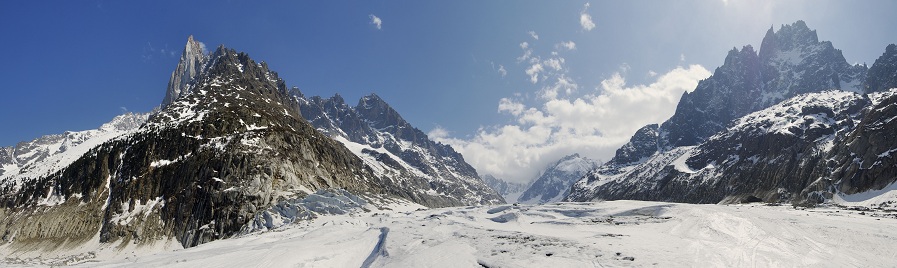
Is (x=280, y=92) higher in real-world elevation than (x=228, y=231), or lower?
higher

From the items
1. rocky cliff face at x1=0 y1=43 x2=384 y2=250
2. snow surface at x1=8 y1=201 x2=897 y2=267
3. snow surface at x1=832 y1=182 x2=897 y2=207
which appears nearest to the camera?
snow surface at x1=8 y1=201 x2=897 y2=267

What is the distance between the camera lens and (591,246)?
20844 millimetres

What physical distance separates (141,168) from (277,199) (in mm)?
31609

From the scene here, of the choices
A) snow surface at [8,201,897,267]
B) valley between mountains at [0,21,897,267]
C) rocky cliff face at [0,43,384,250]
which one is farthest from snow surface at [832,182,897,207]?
rocky cliff face at [0,43,384,250]

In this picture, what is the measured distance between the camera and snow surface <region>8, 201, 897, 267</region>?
60.5 feet

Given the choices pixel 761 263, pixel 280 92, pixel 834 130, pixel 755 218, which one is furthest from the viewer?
pixel 834 130

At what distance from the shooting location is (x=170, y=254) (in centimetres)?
2516

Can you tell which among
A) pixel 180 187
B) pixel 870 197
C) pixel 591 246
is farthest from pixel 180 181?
pixel 870 197

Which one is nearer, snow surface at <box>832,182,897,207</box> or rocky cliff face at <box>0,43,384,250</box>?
rocky cliff face at <box>0,43,384,250</box>

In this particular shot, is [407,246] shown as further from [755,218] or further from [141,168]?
[141,168]

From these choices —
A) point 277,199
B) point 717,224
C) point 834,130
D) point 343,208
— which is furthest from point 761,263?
point 834,130

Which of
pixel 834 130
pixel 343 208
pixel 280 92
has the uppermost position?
pixel 280 92

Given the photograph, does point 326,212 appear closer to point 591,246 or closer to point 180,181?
point 180,181

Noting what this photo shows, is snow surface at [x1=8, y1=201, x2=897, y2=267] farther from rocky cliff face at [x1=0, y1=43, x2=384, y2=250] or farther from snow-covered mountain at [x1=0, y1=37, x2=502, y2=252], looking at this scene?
rocky cliff face at [x1=0, y1=43, x2=384, y2=250]
